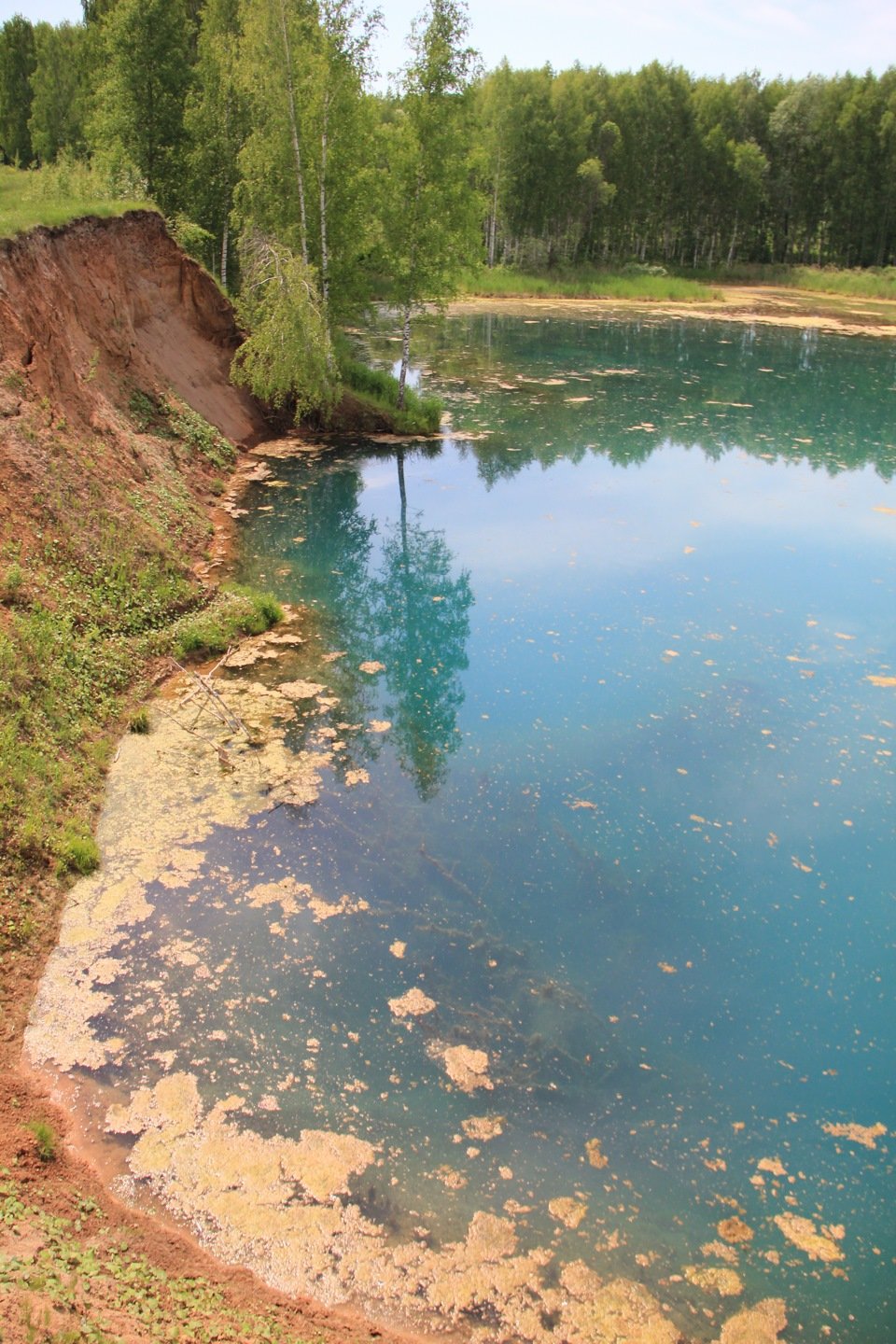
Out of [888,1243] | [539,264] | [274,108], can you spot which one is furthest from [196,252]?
[539,264]

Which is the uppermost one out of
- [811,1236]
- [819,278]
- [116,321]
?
[819,278]

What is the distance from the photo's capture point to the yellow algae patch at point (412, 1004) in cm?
777

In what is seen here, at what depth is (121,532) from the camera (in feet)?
45.3

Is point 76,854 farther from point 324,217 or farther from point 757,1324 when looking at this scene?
point 324,217

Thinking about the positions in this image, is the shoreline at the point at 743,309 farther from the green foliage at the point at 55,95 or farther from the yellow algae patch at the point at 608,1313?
the yellow algae patch at the point at 608,1313

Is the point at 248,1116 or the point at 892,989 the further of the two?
the point at 892,989

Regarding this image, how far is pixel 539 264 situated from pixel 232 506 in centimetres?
4783

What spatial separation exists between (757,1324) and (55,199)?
2202 centimetres

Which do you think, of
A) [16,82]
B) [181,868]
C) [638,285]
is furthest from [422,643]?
[16,82]

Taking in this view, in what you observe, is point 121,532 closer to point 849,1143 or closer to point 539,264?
point 849,1143

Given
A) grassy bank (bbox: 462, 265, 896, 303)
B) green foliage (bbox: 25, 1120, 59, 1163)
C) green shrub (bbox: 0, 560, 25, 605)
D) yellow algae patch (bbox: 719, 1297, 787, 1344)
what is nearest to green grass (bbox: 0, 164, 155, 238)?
green shrub (bbox: 0, 560, 25, 605)

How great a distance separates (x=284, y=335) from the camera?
20953 millimetres

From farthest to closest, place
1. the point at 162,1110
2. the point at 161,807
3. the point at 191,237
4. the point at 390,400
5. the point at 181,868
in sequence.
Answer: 1. the point at 390,400
2. the point at 191,237
3. the point at 161,807
4. the point at 181,868
5. the point at 162,1110

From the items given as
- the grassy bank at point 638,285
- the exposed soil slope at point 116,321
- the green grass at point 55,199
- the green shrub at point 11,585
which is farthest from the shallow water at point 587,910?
the grassy bank at point 638,285
